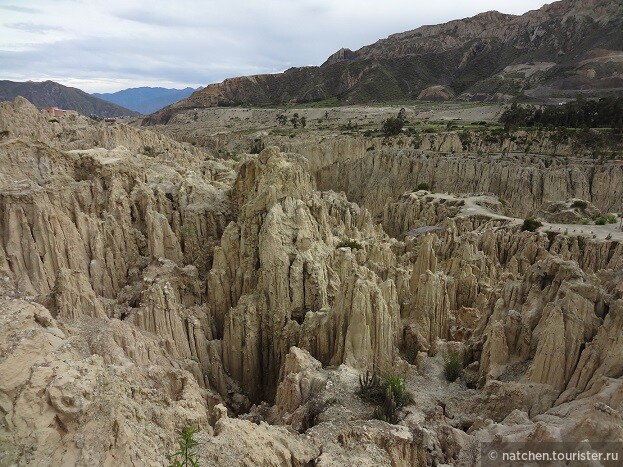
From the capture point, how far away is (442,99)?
445 ft

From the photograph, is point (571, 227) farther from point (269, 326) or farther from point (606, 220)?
point (269, 326)

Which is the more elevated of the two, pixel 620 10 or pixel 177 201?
pixel 620 10

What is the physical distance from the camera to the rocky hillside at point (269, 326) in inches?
353

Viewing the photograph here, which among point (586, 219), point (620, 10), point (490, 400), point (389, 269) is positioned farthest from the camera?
point (620, 10)

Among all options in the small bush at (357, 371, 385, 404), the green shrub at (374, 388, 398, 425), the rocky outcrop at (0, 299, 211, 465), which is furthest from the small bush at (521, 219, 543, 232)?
the rocky outcrop at (0, 299, 211, 465)

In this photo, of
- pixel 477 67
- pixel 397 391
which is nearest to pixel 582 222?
pixel 397 391

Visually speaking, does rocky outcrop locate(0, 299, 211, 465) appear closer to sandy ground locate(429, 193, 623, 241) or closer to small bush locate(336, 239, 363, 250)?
small bush locate(336, 239, 363, 250)

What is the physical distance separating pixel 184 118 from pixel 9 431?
134m

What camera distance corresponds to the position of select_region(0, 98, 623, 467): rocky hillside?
8977 mm

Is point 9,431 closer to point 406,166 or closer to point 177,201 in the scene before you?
point 177,201

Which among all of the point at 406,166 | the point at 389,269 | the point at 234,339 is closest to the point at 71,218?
the point at 234,339

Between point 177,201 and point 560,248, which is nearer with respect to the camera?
point 177,201

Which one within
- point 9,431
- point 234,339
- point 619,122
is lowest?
point 234,339

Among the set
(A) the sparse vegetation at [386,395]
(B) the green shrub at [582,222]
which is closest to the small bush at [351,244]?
(A) the sparse vegetation at [386,395]
